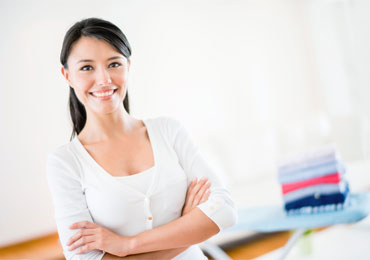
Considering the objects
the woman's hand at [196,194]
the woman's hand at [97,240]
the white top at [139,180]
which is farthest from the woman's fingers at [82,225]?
the woman's hand at [196,194]

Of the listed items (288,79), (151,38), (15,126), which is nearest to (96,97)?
(15,126)

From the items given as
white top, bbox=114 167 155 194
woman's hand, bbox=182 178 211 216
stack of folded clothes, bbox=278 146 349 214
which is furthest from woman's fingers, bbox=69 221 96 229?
stack of folded clothes, bbox=278 146 349 214

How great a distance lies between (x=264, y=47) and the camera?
471 centimetres

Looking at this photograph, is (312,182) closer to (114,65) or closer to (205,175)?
(205,175)

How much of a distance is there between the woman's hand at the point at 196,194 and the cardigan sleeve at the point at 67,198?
226 millimetres

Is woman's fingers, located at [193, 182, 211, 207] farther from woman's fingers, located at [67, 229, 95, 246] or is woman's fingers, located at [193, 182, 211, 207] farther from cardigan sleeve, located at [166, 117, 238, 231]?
woman's fingers, located at [67, 229, 95, 246]

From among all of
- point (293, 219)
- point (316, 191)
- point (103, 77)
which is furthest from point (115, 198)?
point (316, 191)

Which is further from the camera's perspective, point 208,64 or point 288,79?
point 288,79

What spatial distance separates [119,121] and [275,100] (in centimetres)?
394

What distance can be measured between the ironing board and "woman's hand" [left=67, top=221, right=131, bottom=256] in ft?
2.80

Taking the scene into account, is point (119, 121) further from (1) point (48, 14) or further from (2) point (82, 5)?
(1) point (48, 14)

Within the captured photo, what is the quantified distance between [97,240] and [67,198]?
0.11 metres

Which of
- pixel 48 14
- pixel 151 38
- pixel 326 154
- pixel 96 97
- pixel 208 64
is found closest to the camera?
pixel 96 97

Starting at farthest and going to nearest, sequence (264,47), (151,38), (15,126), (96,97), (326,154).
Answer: (264,47) → (151,38) → (15,126) → (326,154) → (96,97)
